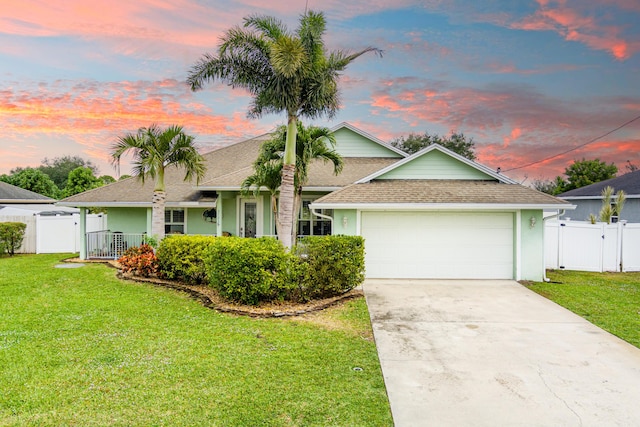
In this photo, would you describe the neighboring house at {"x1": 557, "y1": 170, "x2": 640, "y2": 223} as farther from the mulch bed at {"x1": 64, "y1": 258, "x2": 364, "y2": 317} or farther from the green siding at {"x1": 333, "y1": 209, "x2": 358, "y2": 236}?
the mulch bed at {"x1": 64, "y1": 258, "x2": 364, "y2": 317}

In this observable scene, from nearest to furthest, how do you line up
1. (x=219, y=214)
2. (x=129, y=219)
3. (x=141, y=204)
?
(x=219, y=214)
(x=141, y=204)
(x=129, y=219)

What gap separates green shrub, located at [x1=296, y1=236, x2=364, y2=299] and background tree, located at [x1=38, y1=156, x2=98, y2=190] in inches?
2549

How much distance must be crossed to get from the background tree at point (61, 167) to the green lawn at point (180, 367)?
2521 inches

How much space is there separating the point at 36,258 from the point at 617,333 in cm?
1998

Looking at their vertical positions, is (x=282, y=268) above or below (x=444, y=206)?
below

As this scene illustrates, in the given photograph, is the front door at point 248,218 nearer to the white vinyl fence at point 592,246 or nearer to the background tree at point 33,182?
the white vinyl fence at point 592,246

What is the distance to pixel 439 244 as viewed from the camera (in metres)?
11.4

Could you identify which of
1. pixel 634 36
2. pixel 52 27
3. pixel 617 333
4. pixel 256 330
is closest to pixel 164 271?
pixel 256 330

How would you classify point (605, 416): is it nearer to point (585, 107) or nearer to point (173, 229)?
point (173, 229)

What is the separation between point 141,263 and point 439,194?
9707mm

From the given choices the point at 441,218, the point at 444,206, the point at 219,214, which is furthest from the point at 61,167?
the point at 444,206

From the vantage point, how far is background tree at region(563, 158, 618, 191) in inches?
1451

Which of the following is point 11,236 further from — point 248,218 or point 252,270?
point 252,270

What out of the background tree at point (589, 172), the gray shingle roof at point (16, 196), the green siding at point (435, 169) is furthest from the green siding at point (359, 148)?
the background tree at point (589, 172)
